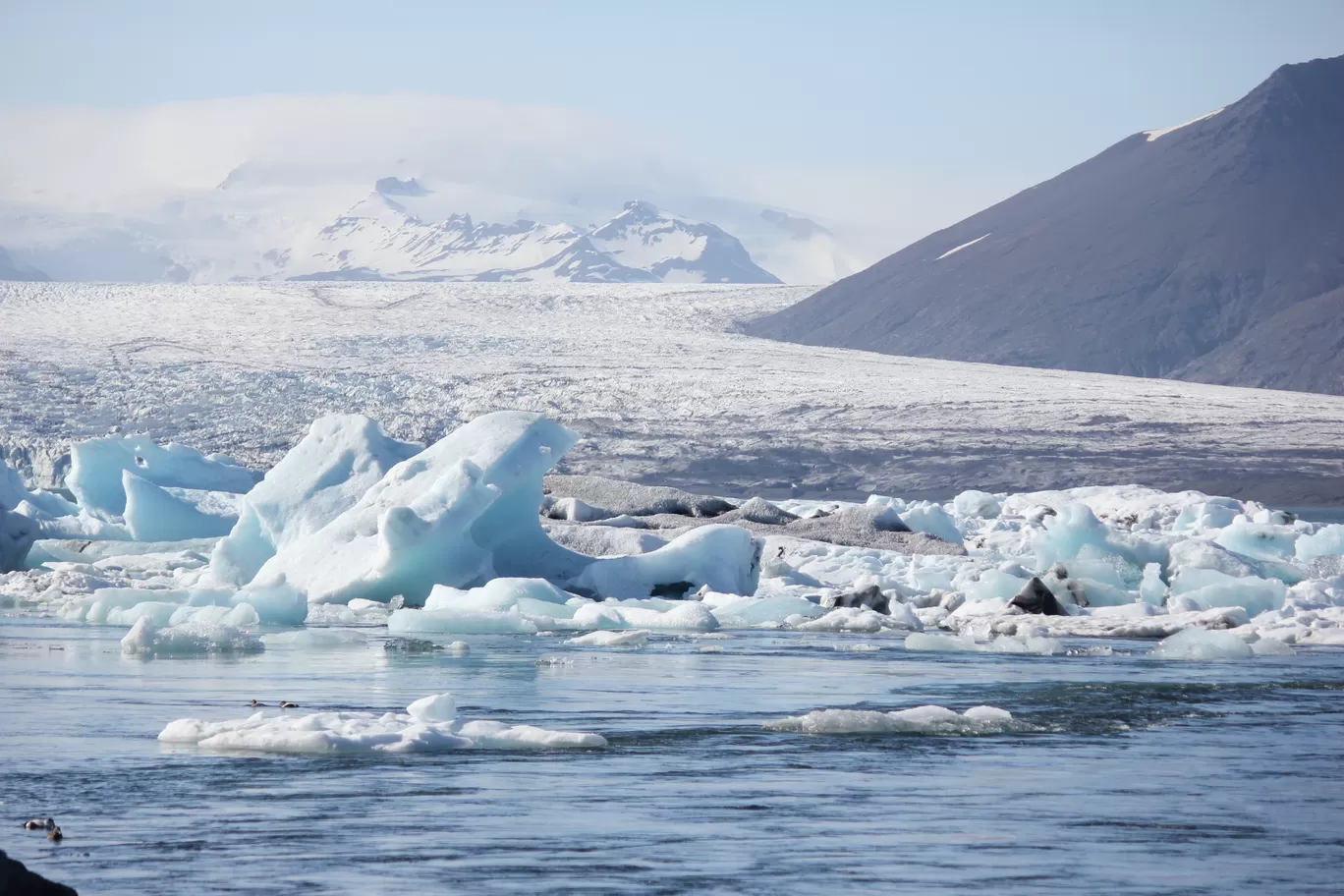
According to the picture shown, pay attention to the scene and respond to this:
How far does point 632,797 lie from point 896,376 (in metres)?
53.3

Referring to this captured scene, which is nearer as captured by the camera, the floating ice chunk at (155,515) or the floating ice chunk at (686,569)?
the floating ice chunk at (686,569)

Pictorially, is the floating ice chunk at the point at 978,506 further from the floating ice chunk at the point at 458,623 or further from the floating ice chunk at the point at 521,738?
the floating ice chunk at the point at 521,738

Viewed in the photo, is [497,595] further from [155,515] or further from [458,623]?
[155,515]

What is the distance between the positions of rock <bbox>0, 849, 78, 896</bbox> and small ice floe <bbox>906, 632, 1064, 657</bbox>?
29.6 ft

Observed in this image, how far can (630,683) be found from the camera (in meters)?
9.71

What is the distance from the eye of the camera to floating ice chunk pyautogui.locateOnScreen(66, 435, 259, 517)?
82.4 feet

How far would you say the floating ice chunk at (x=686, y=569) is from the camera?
15.9 meters

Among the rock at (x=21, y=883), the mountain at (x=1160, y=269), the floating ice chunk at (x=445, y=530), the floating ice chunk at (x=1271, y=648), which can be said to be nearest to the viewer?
the rock at (x=21, y=883)

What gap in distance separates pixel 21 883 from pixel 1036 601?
37.6 ft

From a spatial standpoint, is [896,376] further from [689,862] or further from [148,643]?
[689,862]

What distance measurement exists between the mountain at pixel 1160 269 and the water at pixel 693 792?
68886 millimetres

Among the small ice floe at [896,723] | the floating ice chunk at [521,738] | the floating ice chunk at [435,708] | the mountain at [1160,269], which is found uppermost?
the mountain at [1160,269]

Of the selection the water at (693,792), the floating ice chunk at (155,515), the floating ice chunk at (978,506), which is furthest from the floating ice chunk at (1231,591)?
the floating ice chunk at (978,506)

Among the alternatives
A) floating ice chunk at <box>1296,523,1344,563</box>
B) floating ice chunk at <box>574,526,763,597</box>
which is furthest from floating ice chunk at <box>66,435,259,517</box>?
floating ice chunk at <box>1296,523,1344,563</box>
